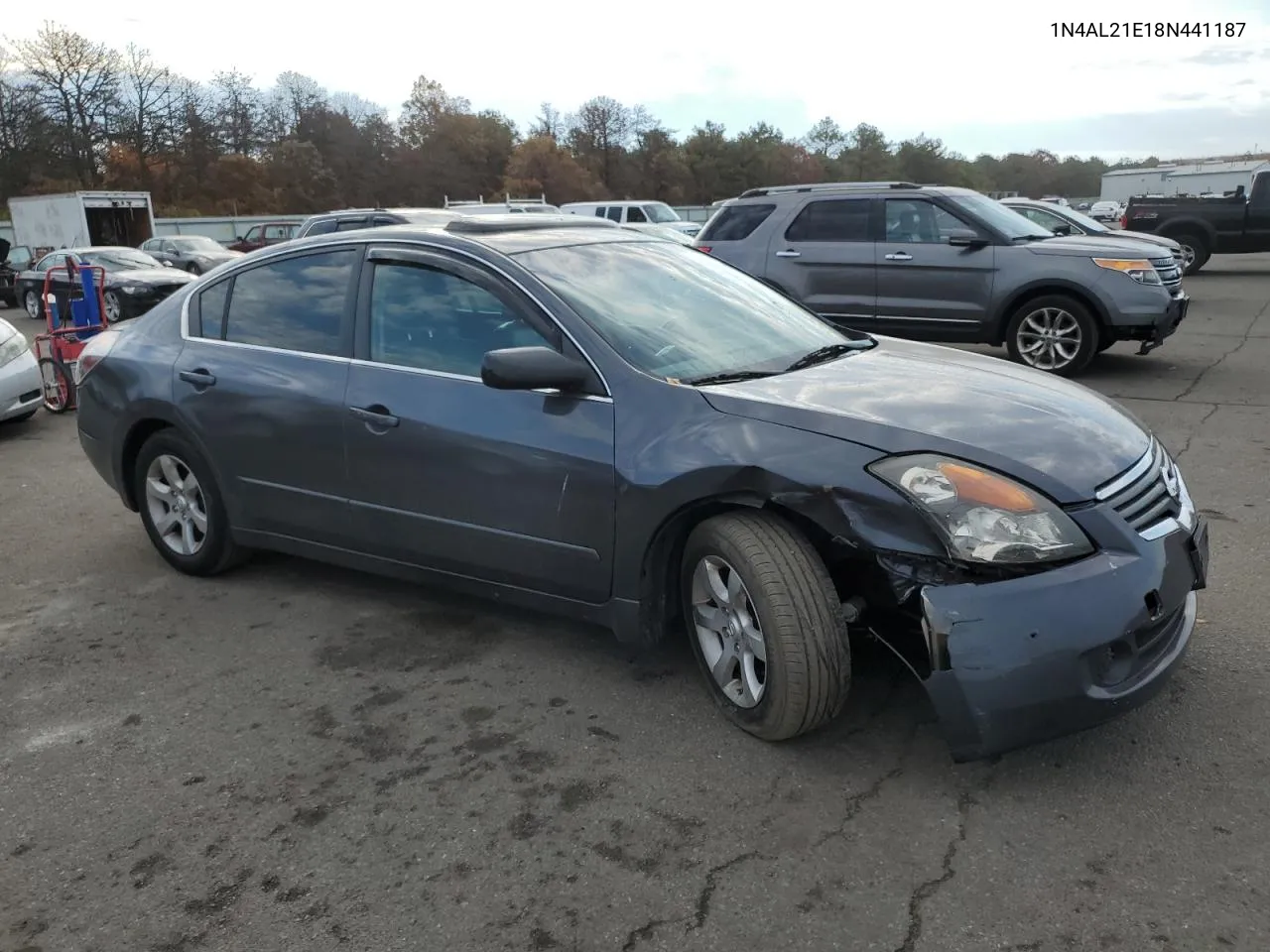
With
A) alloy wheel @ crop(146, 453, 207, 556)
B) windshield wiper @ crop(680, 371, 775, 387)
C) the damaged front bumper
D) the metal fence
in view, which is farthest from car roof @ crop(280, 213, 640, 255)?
the metal fence

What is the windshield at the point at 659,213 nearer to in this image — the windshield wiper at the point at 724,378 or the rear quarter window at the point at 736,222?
the rear quarter window at the point at 736,222

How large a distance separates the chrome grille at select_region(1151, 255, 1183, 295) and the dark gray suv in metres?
0.02

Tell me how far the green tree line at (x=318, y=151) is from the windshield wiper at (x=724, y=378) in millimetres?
58383

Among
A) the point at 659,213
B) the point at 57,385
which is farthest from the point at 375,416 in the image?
the point at 659,213

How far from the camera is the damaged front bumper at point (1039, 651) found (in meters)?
2.68

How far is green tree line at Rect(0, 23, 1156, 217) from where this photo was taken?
5391cm

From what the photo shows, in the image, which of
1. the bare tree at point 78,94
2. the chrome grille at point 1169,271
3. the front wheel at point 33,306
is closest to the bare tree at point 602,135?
the bare tree at point 78,94

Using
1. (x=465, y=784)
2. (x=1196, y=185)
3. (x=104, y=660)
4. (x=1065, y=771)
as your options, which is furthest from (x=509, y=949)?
(x=1196, y=185)

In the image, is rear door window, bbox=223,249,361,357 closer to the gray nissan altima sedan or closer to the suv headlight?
the gray nissan altima sedan

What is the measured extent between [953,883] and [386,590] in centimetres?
302

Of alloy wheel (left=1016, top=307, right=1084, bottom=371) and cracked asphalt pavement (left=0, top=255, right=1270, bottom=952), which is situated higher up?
alloy wheel (left=1016, top=307, right=1084, bottom=371)

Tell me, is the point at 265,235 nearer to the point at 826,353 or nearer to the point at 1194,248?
the point at 1194,248

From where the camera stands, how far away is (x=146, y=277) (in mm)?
19625

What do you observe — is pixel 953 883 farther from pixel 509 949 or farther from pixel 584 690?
pixel 584 690
